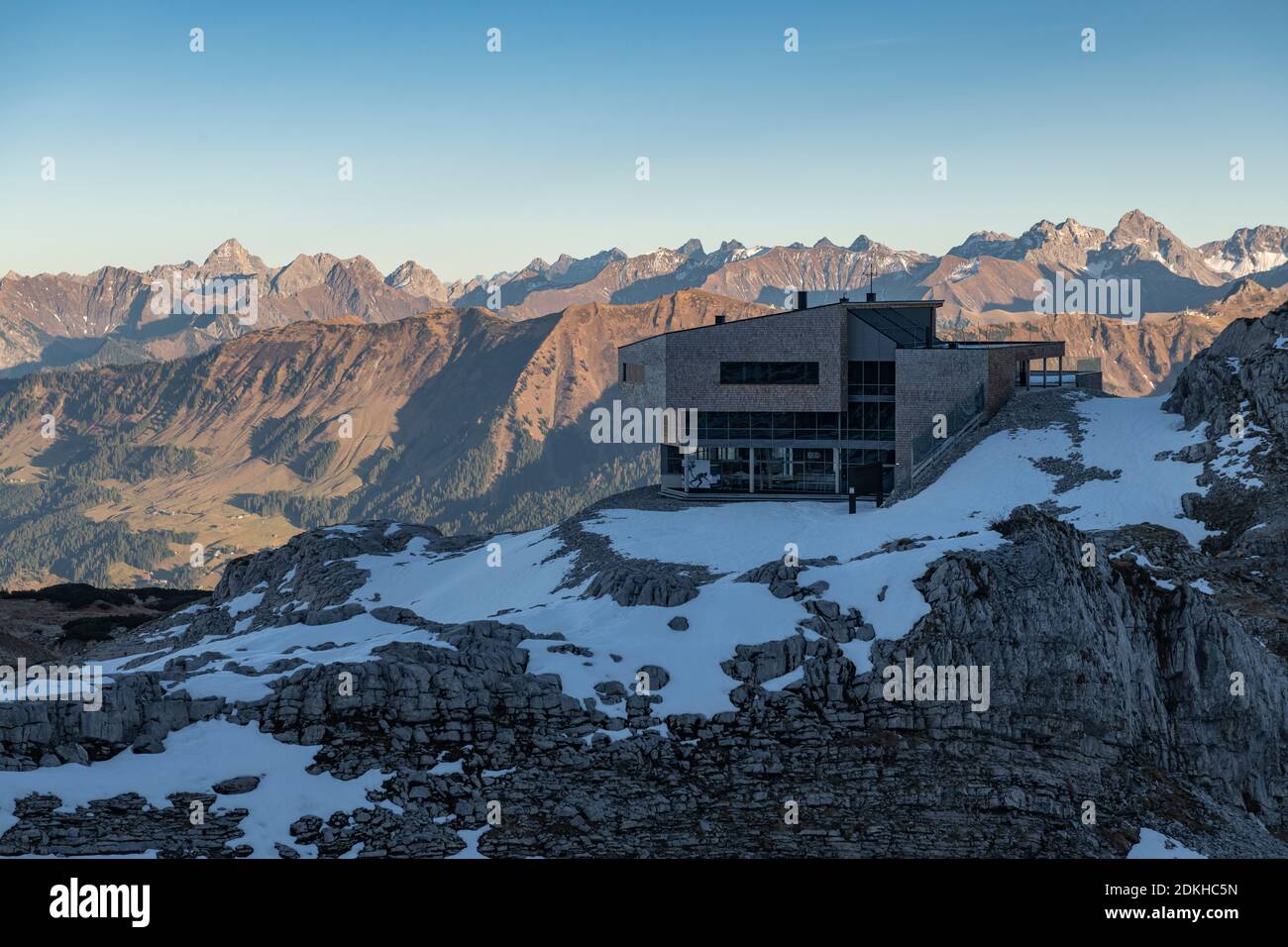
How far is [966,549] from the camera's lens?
125 ft

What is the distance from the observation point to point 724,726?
31.8m

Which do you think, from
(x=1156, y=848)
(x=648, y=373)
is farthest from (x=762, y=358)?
(x=1156, y=848)

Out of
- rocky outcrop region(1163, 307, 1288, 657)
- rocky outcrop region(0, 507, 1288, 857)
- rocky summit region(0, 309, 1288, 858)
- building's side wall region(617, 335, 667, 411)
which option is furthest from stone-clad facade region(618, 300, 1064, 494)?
rocky outcrop region(0, 507, 1288, 857)

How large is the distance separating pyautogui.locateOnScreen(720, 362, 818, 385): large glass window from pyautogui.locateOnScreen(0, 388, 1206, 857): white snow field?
9.56 meters

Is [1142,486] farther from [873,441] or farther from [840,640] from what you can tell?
[840,640]

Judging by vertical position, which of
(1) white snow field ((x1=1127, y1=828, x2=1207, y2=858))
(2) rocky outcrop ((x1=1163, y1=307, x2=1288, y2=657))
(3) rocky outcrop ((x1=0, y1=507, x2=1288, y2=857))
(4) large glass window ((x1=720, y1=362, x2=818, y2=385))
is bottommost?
(1) white snow field ((x1=1127, y1=828, x2=1207, y2=858))

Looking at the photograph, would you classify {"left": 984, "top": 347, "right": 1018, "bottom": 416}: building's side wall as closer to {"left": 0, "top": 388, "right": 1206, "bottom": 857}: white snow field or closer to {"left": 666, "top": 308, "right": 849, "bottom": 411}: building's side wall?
{"left": 0, "top": 388, "right": 1206, "bottom": 857}: white snow field

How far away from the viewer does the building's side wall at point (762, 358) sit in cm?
6769

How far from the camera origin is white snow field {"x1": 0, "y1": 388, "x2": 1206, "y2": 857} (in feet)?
92.9

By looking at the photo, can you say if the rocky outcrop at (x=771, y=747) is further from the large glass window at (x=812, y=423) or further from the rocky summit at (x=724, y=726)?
the large glass window at (x=812, y=423)

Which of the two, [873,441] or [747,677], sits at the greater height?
[873,441]

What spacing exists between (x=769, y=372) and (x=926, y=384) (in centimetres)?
885
